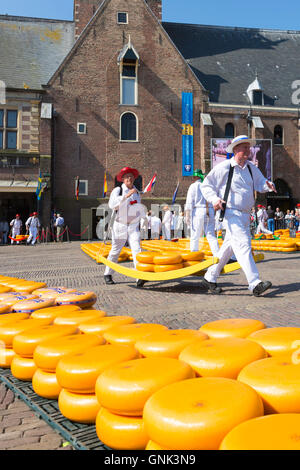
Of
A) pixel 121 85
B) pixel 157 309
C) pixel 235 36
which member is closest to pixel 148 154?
pixel 121 85

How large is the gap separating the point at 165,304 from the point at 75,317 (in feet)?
7.57

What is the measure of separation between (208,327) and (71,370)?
104 centimetres

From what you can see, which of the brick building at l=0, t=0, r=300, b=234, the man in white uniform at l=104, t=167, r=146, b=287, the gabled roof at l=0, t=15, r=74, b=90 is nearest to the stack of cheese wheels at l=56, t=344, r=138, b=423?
the man in white uniform at l=104, t=167, r=146, b=287

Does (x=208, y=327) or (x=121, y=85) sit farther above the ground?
(x=121, y=85)

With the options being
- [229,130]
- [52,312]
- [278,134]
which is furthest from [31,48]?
[52,312]

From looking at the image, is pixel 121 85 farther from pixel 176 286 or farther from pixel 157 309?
pixel 157 309

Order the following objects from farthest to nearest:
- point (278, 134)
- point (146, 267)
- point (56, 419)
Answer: point (278, 134), point (146, 267), point (56, 419)

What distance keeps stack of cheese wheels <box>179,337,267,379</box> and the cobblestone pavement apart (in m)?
0.74

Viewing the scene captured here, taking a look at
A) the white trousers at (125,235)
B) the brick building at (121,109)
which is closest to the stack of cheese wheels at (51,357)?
the white trousers at (125,235)

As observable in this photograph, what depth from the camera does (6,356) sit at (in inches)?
117

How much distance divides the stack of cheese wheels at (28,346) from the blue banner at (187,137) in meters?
27.0

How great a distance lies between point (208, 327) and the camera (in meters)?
2.71

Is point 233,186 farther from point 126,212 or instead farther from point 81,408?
point 81,408

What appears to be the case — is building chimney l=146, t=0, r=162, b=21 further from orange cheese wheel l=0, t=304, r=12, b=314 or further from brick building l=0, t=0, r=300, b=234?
orange cheese wheel l=0, t=304, r=12, b=314
